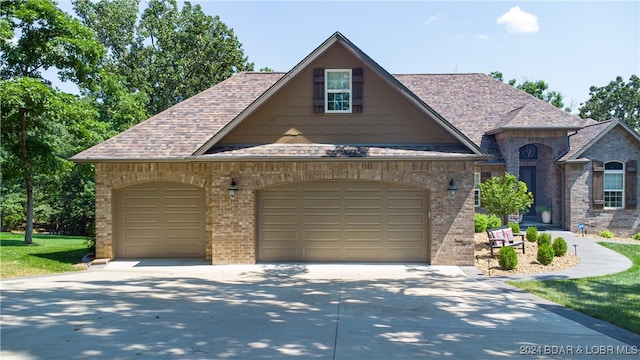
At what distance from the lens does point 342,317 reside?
24.7ft

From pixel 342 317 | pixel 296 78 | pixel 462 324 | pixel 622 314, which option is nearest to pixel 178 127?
pixel 296 78

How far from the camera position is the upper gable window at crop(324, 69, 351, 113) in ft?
42.7

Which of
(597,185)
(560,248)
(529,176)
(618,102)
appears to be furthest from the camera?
(618,102)

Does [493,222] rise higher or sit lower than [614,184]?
lower

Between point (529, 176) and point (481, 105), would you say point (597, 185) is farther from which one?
point (481, 105)

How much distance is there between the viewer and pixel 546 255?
12.4m

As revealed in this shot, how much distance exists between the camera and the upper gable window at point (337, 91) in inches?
512

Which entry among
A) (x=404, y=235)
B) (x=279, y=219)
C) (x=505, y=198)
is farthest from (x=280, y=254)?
(x=505, y=198)

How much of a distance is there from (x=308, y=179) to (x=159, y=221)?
4860 mm

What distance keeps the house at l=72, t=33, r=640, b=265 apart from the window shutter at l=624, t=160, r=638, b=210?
433 inches

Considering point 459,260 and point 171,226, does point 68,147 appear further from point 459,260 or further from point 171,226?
point 459,260

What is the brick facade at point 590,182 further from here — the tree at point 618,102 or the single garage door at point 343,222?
the tree at point 618,102

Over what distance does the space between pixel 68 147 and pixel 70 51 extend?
13645mm

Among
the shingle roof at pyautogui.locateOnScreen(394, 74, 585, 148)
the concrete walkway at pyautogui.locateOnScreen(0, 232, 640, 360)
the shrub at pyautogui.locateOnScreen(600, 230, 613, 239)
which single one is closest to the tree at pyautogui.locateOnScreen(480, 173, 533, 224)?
the concrete walkway at pyautogui.locateOnScreen(0, 232, 640, 360)
